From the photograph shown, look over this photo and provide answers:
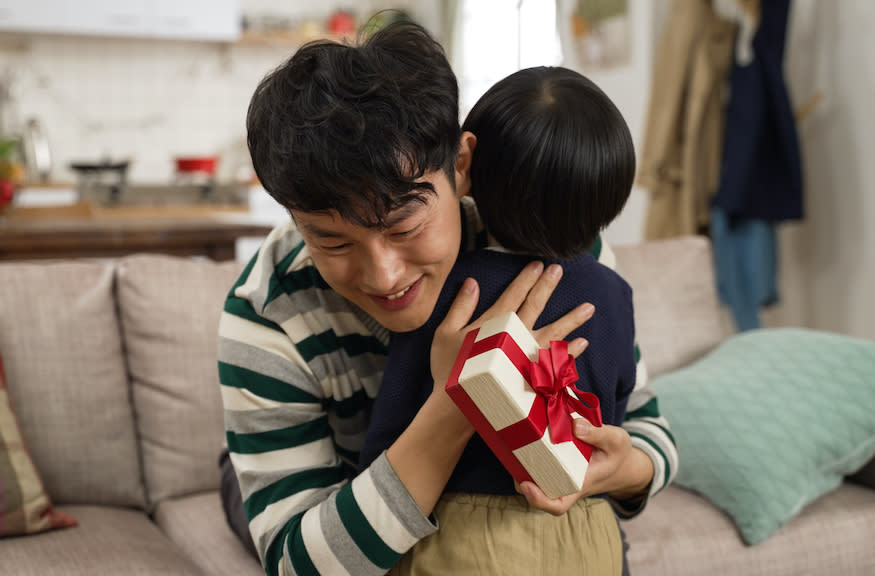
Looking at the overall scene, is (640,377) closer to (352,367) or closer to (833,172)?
(352,367)

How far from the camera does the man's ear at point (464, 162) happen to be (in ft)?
2.85

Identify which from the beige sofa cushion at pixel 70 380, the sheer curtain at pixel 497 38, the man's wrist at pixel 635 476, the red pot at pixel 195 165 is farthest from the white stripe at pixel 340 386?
the red pot at pixel 195 165

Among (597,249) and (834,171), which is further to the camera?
(834,171)

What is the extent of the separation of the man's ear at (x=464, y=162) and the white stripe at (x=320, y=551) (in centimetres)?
39

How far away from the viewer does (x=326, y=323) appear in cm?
100

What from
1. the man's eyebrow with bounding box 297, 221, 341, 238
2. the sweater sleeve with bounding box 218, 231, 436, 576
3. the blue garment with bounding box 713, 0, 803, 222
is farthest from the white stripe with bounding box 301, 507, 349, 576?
the blue garment with bounding box 713, 0, 803, 222

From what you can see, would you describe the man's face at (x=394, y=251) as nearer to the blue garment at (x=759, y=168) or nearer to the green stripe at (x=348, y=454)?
the green stripe at (x=348, y=454)

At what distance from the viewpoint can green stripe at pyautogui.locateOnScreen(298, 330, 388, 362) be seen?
3.24 ft

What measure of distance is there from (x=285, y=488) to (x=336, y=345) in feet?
0.58

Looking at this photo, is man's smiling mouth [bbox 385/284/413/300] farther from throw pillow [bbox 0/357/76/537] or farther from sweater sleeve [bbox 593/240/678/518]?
throw pillow [bbox 0/357/76/537]

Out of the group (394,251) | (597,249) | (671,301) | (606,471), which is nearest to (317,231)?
(394,251)

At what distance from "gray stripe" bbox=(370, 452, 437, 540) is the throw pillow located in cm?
82

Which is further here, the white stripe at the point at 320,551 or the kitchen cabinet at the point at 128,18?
the kitchen cabinet at the point at 128,18

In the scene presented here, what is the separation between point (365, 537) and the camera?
0.87 meters
